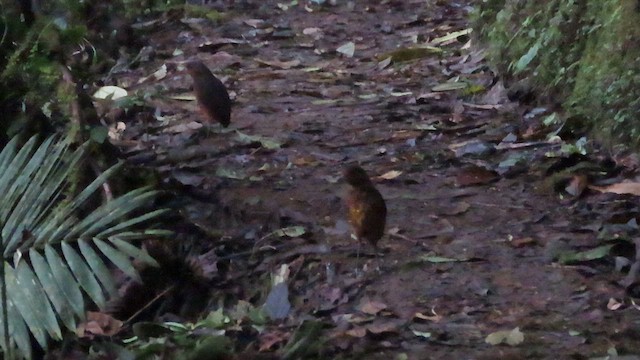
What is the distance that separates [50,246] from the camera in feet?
10.4

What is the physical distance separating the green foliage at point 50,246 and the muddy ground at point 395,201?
540 millimetres

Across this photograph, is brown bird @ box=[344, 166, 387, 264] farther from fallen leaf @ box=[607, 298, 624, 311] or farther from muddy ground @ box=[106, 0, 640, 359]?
fallen leaf @ box=[607, 298, 624, 311]

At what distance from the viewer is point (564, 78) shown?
5.17 metres

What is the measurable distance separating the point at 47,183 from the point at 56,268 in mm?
497

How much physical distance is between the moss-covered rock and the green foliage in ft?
7.29

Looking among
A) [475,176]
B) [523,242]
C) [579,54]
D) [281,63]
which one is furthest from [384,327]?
[281,63]

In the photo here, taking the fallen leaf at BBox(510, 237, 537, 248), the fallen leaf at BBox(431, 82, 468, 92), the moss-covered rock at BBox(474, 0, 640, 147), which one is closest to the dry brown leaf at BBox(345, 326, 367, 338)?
the fallen leaf at BBox(510, 237, 537, 248)

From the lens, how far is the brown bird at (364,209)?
144 inches

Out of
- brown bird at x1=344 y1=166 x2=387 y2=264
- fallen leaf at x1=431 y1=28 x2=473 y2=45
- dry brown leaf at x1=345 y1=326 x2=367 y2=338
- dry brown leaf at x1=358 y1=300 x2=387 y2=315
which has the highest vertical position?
brown bird at x1=344 y1=166 x2=387 y2=264

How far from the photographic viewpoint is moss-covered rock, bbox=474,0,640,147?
14.5ft

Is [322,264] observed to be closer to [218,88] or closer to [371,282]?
[371,282]

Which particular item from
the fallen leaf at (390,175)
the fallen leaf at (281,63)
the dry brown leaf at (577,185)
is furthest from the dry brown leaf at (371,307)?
the fallen leaf at (281,63)

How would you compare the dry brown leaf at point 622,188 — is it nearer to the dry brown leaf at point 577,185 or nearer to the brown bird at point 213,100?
the dry brown leaf at point 577,185

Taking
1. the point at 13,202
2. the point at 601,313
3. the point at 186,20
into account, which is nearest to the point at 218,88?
the point at 13,202
